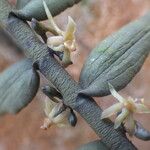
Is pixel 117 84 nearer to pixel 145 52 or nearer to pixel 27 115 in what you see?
pixel 145 52

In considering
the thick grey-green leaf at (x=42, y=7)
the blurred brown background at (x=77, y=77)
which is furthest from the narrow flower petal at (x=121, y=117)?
the blurred brown background at (x=77, y=77)

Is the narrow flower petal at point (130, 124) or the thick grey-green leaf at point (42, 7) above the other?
the thick grey-green leaf at point (42, 7)

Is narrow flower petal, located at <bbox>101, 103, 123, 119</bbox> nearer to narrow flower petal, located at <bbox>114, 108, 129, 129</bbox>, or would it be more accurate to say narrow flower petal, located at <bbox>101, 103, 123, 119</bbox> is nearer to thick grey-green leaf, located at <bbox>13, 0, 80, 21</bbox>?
narrow flower petal, located at <bbox>114, 108, 129, 129</bbox>

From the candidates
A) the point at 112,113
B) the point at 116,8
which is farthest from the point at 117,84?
the point at 116,8

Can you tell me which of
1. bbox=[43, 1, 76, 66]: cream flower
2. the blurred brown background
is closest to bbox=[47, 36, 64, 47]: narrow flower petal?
bbox=[43, 1, 76, 66]: cream flower

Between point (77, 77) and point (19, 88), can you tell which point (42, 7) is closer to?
point (19, 88)

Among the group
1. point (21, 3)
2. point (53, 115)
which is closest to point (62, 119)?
point (53, 115)

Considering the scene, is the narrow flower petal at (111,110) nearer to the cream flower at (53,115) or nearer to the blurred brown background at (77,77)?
the cream flower at (53,115)
